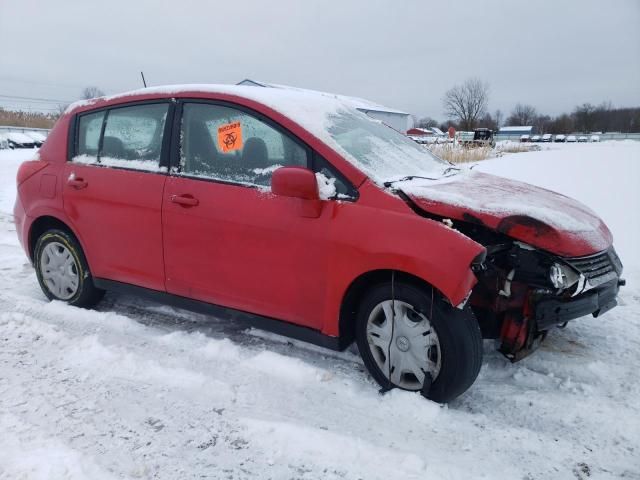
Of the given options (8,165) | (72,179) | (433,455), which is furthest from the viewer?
(8,165)

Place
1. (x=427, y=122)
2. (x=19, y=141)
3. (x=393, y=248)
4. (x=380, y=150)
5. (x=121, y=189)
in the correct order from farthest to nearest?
(x=427, y=122) < (x=19, y=141) < (x=121, y=189) < (x=380, y=150) < (x=393, y=248)

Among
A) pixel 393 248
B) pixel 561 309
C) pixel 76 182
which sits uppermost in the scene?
pixel 76 182

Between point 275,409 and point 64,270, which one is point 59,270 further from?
A: point 275,409

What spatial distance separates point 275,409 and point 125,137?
7.51 ft

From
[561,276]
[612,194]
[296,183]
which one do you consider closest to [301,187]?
[296,183]

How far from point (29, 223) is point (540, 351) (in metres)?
4.04

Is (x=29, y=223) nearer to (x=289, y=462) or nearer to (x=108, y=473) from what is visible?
(x=108, y=473)

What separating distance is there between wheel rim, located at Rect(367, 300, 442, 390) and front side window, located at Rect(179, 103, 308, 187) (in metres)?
1.01

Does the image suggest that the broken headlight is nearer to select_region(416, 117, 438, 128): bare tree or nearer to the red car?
the red car

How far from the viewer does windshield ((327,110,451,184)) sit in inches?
112

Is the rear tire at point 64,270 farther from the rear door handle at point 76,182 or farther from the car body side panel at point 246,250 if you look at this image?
the car body side panel at point 246,250

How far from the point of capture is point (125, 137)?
351cm

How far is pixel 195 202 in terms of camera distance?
9.97 ft

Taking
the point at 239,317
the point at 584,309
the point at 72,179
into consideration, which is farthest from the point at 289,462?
the point at 72,179
